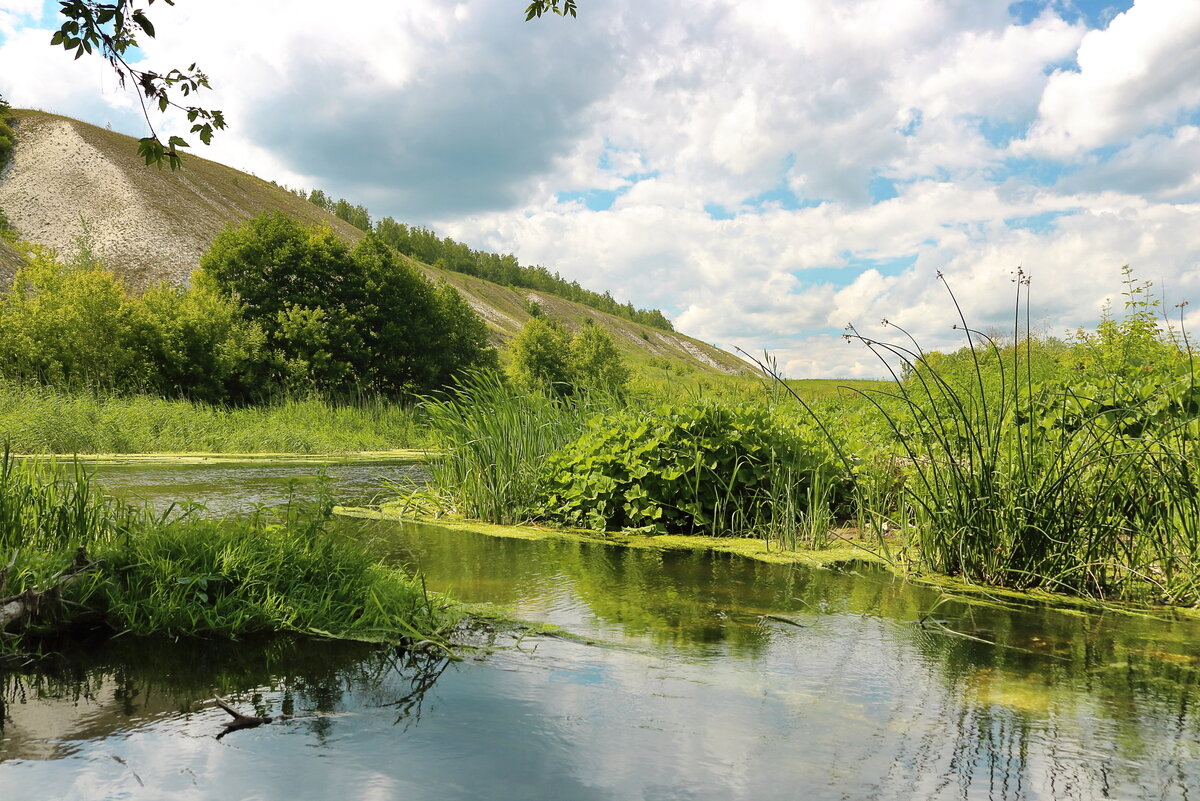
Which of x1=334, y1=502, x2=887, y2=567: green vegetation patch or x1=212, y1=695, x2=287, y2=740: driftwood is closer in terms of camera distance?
x1=212, y1=695, x2=287, y2=740: driftwood

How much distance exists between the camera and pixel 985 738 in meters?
2.28

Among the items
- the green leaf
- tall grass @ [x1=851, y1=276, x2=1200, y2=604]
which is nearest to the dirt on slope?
the green leaf

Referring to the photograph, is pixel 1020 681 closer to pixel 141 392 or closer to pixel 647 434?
pixel 647 434

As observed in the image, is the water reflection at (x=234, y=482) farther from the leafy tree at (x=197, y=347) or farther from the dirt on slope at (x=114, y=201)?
the dirt on slope at (x=114, y=201)

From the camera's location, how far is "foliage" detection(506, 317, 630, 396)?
33125mm

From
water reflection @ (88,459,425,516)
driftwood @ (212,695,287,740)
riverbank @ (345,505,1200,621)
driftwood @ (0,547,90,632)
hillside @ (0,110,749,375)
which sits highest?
hillside @ (0,110,749,375)

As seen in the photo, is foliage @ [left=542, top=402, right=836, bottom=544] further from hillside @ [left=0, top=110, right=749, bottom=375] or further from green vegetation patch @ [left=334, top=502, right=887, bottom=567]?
hillside @ [left=0, top=110, right=749, bottom=375]

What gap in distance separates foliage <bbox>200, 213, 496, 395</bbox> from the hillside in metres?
6.18

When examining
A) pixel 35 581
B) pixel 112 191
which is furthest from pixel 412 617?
pixel 112 191

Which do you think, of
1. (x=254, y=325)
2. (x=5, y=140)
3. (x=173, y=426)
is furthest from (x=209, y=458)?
(x=5, y=140)

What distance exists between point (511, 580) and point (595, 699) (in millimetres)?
1980

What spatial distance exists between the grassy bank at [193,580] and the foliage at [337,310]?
18694 mm

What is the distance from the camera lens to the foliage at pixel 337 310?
2336cm

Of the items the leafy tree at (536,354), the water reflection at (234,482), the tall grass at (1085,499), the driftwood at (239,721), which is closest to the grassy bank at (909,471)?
the tall grass at (1085,499)
